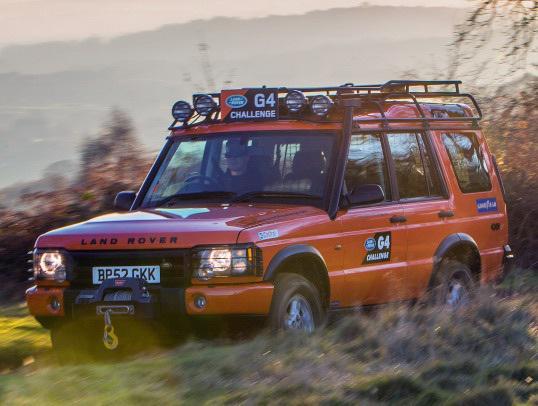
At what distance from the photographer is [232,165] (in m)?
8.77

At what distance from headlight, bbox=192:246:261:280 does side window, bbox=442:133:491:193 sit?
3.07m

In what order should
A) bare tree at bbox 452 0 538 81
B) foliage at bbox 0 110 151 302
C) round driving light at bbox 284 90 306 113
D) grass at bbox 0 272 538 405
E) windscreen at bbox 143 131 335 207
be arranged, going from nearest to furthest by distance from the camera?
grass at bbox 0 272 538 405 → windscreen at bbox 143 131 335 207 → round driving light at bbox 284 90 306 113 → foliage at bbox 0 110 151 302 → bare tree at bbox 452 0 538 81

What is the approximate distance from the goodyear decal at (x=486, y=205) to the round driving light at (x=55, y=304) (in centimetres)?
397

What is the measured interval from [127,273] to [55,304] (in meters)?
0.54

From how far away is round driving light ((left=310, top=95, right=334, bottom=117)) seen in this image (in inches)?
343

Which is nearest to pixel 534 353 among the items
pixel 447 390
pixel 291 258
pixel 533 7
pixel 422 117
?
pixel 447 390

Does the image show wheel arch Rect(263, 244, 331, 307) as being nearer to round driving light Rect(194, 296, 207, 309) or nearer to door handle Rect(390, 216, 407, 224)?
round driving light Rect(194, 296, 207, 309)

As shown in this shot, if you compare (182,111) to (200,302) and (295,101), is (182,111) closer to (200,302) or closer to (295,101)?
(295,101)

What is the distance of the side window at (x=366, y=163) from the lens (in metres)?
8.68

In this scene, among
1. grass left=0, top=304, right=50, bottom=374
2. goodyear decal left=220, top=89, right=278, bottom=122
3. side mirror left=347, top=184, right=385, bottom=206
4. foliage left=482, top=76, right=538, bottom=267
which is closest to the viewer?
grass left=0, top=304, right=50, bottom=374

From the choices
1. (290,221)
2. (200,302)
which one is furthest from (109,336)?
(290,221)

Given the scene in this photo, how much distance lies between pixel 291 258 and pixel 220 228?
580 mm

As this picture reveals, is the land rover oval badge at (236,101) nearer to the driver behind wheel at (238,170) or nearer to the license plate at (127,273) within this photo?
the driver behind wheel at (238,170)

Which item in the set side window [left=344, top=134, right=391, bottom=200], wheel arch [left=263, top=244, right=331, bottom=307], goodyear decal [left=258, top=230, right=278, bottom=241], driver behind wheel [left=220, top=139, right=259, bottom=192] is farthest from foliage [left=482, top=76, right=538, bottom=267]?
goodyear decal [left=258, top=230, right=278, bottom=241]
